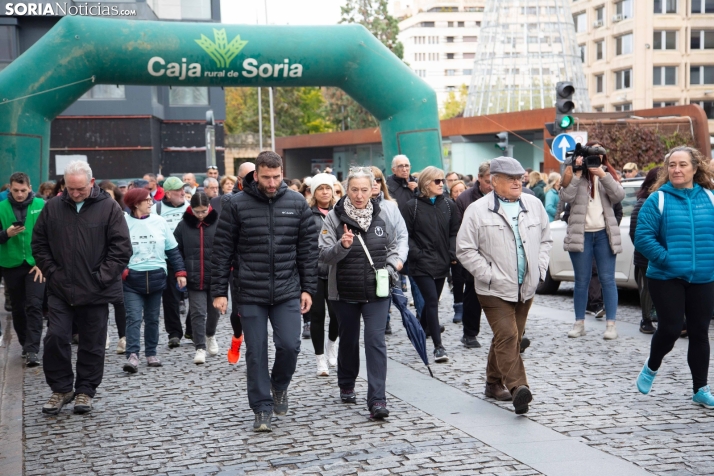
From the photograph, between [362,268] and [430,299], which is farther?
[430,299]

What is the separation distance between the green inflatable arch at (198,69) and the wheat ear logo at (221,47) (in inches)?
0.6

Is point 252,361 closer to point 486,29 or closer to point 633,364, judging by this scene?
point 633,364

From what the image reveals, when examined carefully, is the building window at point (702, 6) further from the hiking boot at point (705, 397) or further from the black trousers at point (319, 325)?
the hiking boot at point (705, 397)

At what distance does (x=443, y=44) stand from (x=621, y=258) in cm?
12424

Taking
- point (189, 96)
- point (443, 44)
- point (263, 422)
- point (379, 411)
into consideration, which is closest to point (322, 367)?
point (379, 411)

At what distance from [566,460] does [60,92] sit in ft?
38.3

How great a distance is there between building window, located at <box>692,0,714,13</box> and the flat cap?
65.1 m

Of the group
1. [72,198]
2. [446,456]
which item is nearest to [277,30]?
[72,198]

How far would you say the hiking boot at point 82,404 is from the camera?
24.6 feet

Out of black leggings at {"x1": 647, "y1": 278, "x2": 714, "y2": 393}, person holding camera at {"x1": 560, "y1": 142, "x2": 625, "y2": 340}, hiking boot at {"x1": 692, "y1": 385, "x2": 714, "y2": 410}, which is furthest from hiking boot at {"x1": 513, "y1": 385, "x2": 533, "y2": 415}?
person holding camera at {"x1": 560, "y1": 142, "x2": 625, "y2": 340}

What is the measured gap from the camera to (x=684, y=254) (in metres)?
6.98

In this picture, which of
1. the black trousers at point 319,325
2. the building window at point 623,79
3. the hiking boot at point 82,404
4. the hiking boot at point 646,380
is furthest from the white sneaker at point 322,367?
the building window at point 623,79

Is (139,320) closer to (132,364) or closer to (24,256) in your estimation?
(132,364)

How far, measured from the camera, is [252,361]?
6801mm
